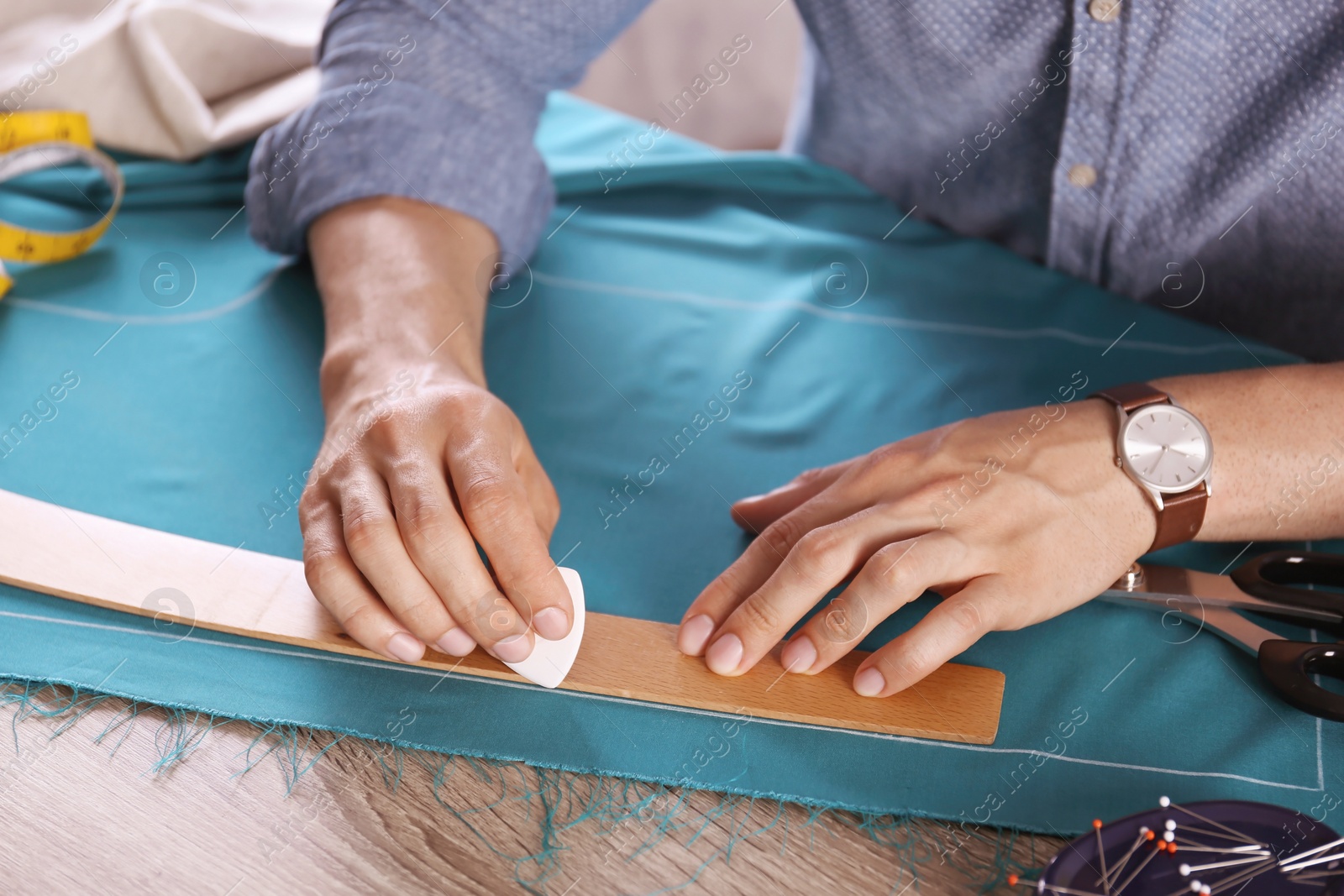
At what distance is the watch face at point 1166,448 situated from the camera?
796 millimetres

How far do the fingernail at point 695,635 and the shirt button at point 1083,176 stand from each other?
621 mm

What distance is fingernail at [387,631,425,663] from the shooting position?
74cm

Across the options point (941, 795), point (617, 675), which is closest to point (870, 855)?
point (941, 795)

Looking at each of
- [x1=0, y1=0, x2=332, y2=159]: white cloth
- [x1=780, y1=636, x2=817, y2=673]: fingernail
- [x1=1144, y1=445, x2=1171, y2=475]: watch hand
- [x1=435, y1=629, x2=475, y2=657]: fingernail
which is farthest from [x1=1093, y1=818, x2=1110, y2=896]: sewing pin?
[x1=0, y1=0, x2=332, y2=159]: white cloth

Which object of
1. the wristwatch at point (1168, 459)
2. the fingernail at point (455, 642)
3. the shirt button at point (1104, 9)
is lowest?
the fingernail at point (455, 642)

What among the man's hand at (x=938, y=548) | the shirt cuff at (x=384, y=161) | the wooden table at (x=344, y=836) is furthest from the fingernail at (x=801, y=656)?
the shirt cuff at (x=384, y=161)

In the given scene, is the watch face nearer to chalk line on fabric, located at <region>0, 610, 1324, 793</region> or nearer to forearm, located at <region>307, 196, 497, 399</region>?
chalk line on fabric, located at <region>0, 610, 1324, 793</region>

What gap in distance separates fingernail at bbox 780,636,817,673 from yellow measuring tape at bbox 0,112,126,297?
0.94m

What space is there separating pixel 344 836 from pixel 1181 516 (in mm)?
687

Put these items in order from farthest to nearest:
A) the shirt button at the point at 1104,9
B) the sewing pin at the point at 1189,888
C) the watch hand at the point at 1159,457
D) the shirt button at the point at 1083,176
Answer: the shirt button at the point at 1083,176, the shirt button at the point at 1104,9, the watch hand at the point at 1159,457, the sewing pin at the point at 1189,888

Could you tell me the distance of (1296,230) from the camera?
97cm

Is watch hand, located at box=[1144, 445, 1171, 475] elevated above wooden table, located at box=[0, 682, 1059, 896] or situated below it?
above

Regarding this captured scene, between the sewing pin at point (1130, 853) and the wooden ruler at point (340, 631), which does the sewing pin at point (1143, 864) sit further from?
the wooden ruler at point (340, 631)

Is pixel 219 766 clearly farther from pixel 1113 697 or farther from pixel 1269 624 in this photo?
pixel 1269 624
